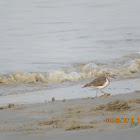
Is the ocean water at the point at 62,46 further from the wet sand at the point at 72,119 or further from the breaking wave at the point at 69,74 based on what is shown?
the wet sand at the point at 72,119

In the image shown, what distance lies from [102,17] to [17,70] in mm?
13531

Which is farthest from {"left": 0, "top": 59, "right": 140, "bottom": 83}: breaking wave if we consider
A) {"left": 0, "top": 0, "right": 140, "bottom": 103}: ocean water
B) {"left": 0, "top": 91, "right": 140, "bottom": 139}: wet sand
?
{"left": 0, "top": 91, "right": 140, "bottom": 139}: wet sand

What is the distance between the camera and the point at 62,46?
15.7 m

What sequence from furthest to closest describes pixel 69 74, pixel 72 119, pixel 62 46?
pixel 62 46
pixel 69 74
pixel 72 119

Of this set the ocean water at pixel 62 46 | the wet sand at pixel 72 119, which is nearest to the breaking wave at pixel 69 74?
the ocean water at pixel 62 46

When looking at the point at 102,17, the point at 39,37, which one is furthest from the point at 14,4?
the point at 39,37

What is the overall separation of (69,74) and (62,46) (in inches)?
191

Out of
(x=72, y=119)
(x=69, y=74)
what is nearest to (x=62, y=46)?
(x=69, y=74)

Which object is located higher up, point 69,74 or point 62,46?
point 62,46

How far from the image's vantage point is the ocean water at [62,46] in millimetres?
10750

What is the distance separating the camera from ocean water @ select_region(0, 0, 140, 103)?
35.3 ft

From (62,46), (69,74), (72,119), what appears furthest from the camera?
(62,46)

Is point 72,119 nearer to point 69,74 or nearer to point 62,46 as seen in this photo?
point 69,74

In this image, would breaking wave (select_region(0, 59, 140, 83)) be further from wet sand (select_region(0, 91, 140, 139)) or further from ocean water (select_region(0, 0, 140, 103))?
wet sand (select_region(0, 91, 140, 139))
